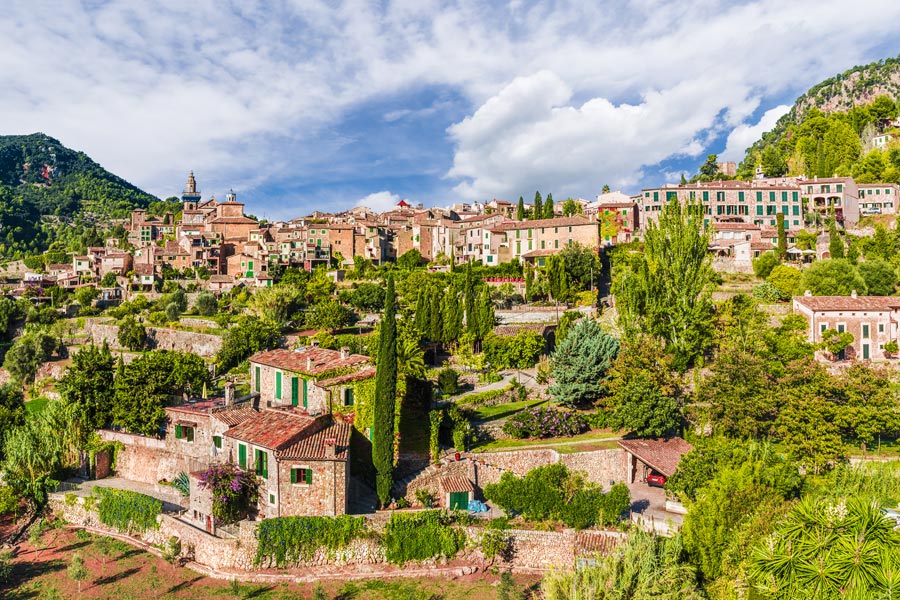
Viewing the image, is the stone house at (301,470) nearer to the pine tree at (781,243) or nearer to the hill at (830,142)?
the pine tree at (781,243)

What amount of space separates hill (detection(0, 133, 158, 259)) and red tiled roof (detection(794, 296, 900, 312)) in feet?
402

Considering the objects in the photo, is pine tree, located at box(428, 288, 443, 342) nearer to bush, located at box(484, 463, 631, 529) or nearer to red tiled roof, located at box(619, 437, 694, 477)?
red tiled roof, located at box(619, 437, 694, 477)

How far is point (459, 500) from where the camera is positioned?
927 inches

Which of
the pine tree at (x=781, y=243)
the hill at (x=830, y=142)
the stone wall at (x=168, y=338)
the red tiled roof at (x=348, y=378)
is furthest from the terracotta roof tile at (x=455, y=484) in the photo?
the hill at (x=830, y=142)

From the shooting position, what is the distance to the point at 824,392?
25.6 m

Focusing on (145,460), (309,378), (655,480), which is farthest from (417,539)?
(145,460)

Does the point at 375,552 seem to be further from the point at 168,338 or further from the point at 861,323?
the point at 168,338

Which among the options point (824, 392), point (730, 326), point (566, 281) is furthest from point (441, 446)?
point (566, 281)

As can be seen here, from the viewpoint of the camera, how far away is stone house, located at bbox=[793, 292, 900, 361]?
122 ft

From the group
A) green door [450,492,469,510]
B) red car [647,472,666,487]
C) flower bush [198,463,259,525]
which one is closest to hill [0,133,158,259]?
flower bush [198,463,259,525]

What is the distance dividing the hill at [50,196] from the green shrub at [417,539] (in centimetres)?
11661

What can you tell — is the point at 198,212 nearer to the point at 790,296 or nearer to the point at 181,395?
the point at 181,395

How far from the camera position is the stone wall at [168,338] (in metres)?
51.3

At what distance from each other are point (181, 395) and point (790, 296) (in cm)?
4245
